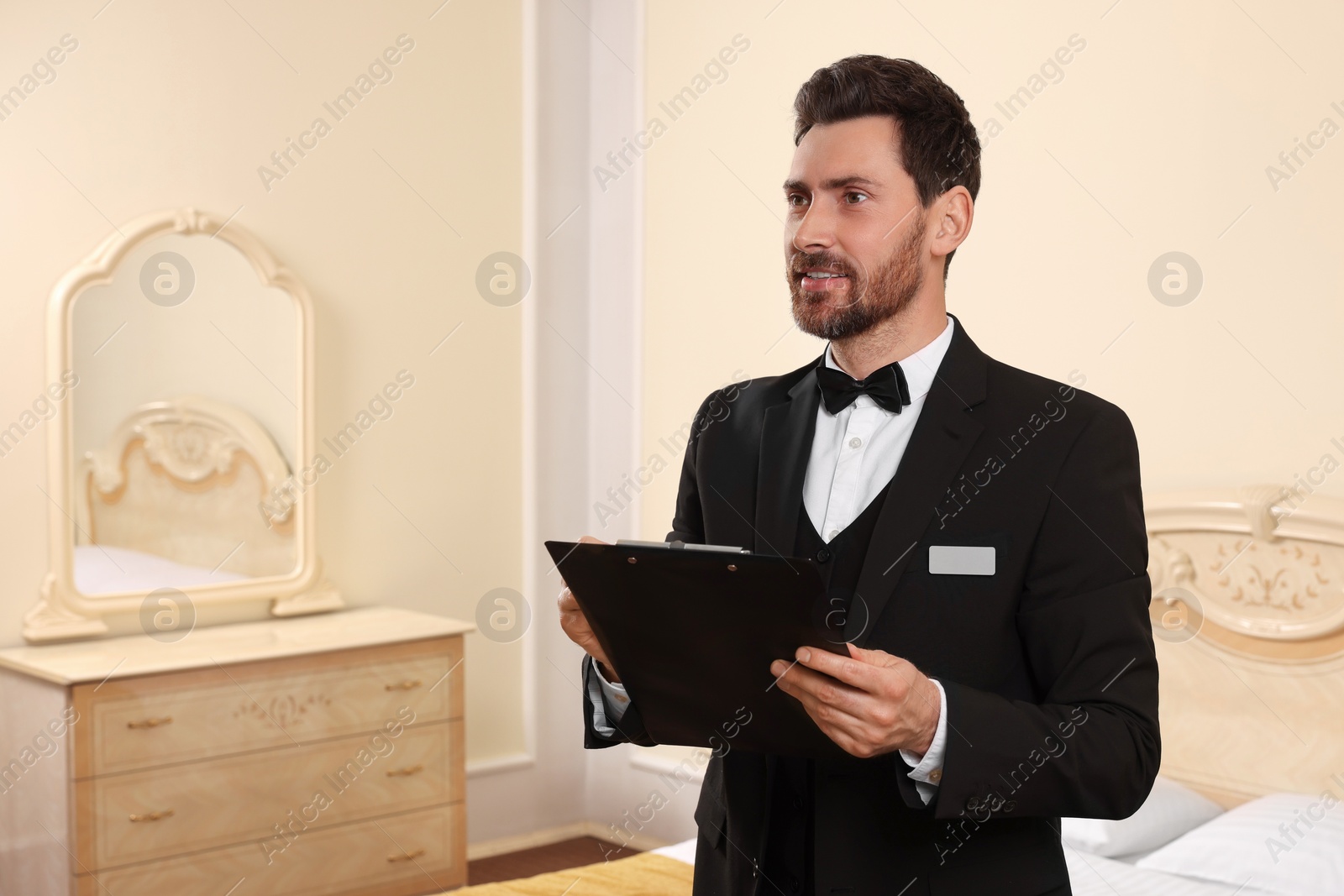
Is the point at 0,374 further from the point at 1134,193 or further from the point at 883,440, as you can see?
the point at 1134,193

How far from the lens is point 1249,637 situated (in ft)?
8.94

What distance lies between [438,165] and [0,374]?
1.58 meters

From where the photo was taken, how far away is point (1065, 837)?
2.55m

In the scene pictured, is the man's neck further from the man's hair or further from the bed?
the bed

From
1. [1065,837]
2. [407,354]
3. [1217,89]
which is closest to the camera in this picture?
[1065,837]

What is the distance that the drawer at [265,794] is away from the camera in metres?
2.91

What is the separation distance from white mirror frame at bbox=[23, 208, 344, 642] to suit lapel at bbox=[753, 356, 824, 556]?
253cm

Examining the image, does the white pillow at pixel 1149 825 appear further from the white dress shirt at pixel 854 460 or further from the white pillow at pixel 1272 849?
the white dress shirt at pixel 854 460

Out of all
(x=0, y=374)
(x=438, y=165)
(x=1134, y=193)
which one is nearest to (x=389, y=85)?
(x=438, y=165)
